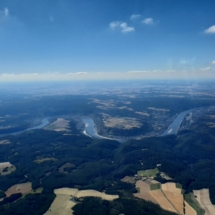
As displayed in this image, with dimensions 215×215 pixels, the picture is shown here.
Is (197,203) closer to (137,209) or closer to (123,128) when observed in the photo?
(137,209)

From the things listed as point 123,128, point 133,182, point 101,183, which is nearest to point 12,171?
point 101,183

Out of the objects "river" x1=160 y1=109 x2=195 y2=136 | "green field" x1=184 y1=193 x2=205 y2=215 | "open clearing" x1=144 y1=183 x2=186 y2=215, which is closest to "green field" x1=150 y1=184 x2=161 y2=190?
"open clearing" x1=144 y1=183 x2=186 y2=215

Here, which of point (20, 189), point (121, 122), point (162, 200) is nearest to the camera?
point (162, 200)

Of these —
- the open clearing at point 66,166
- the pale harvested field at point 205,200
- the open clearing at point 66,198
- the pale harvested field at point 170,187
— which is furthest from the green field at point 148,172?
the open clearing at point 66,166

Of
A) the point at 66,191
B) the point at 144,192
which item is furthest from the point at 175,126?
the point at 66,191

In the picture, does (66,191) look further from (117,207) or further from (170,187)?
(170,187)

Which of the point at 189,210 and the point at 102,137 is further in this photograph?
the point at 102,137

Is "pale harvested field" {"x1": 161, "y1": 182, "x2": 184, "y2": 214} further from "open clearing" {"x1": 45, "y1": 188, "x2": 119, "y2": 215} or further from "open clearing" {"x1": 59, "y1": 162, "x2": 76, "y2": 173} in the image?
"open clearing" {"x1": 59, "y1": 162, "x2": 76, "y2": 173}
